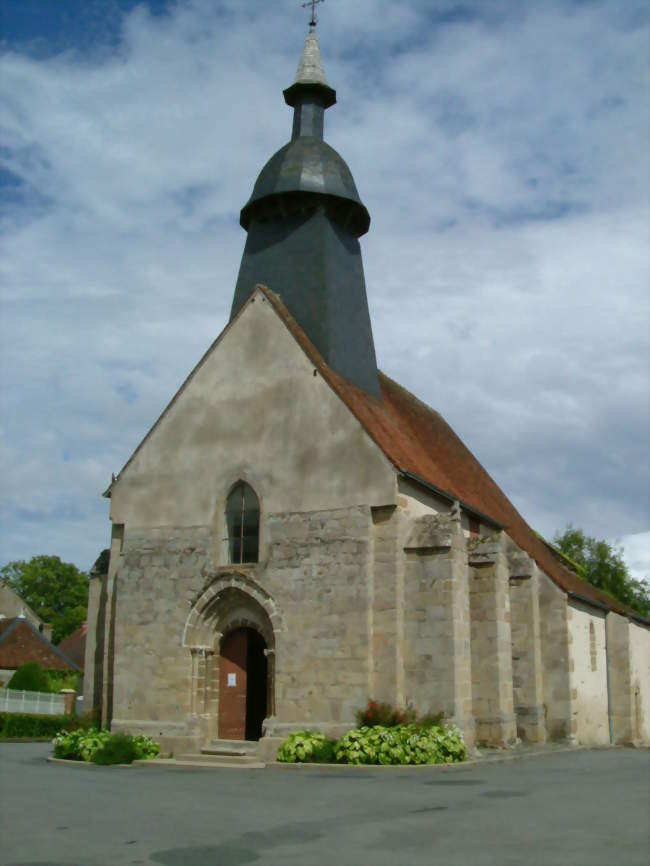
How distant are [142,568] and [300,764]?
229 inches

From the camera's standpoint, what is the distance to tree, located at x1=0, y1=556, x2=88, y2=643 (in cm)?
7800

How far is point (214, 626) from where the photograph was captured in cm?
1900

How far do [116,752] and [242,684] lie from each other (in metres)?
3.17

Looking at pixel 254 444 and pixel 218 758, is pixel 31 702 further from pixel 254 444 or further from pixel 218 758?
pixel 254 444

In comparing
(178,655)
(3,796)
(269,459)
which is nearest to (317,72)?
(269,459)

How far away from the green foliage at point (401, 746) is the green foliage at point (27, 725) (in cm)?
1387

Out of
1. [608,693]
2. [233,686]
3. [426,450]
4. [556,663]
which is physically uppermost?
[426,450]

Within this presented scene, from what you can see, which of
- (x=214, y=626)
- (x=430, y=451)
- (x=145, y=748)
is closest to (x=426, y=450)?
(x=430, y=451)

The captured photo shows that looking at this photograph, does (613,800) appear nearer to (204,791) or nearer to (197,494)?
(204,791)

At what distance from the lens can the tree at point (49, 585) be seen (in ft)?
256

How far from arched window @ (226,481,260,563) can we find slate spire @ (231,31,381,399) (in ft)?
11.2

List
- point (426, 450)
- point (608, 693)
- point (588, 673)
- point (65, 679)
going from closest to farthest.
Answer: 1. point (426, 450)
2. point (588, 673)
3. point (608, 693)
4. point (65, 679)

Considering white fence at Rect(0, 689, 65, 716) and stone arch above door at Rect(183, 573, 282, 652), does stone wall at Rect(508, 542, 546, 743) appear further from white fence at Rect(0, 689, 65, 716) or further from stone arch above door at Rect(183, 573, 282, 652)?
white fence at Rect(0, 689, 65, 716)

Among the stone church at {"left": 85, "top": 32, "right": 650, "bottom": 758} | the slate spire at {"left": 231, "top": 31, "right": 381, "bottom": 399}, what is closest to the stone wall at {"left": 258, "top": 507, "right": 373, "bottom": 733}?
the stone church at {"left": 85, "top": 32, "right": 650, "bottom": 758}
